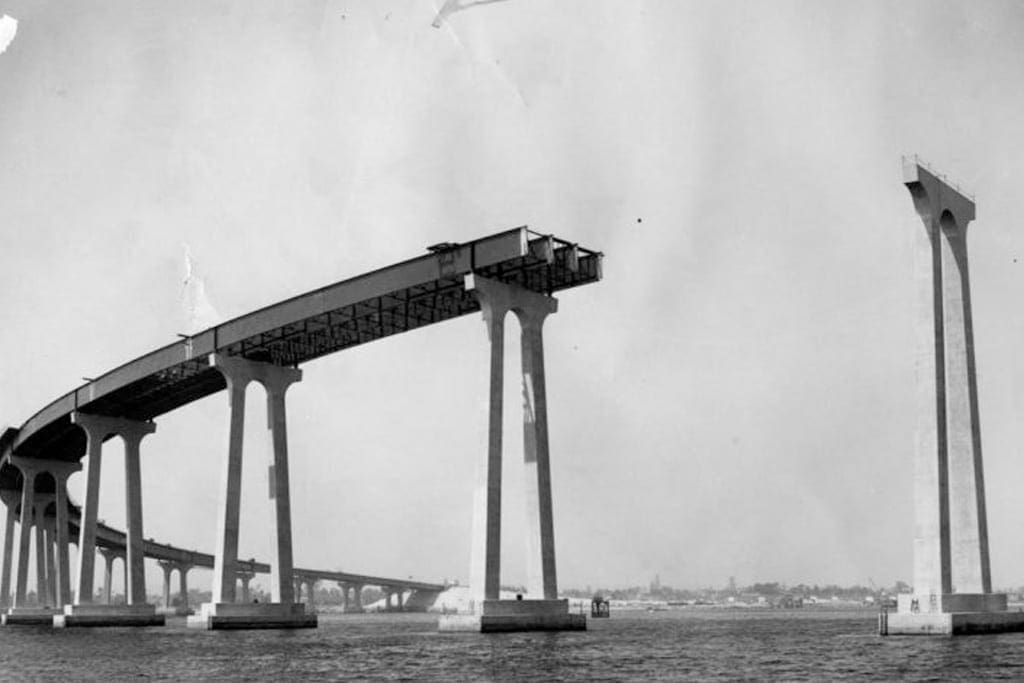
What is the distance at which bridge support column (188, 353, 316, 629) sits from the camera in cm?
7544

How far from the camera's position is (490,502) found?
189 ft

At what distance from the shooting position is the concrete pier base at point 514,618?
56.2 meters

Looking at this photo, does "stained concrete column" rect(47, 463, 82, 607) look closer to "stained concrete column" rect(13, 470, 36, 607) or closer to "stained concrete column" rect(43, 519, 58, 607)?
"stained concrete column" rect(13, 470, 36, 607)

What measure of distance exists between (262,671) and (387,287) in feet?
89.1

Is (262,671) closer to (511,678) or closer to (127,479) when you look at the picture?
(511,678)

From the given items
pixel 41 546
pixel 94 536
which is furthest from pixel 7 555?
pixel 94 536

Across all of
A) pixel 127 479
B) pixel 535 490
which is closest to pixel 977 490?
pixel 535 490

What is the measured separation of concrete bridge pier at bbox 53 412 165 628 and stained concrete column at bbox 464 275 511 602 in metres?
45.1

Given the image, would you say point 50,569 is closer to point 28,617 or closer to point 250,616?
point 28,617

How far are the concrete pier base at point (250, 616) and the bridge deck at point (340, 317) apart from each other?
14823 millimetres

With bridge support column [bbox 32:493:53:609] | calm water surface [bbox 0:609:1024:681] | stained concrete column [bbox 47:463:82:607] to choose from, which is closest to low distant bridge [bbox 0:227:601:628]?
stained concrete column [bbox 47:463:82:607]

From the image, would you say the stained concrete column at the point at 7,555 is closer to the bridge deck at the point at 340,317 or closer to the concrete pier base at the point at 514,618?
the bridge deck at the point at 340,317

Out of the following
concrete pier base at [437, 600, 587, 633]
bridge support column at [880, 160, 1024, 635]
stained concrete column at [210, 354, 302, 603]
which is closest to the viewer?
bridge support column at [880, 160, 1024, 635]

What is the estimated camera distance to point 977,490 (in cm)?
5431
